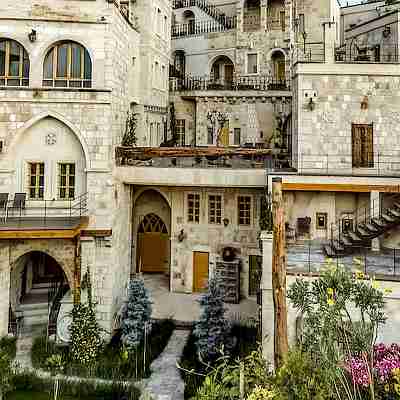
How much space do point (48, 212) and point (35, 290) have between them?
14.8 feet

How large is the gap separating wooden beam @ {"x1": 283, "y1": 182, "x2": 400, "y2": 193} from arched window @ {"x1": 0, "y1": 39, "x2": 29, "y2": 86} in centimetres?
1055

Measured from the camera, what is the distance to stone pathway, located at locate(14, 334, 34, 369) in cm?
1557

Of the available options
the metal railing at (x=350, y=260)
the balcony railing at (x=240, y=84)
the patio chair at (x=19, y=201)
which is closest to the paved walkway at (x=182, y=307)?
the metal railing at (x=350, y=260)

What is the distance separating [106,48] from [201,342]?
10995 millimetres

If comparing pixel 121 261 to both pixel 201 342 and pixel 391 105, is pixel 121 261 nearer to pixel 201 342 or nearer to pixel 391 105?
pixel 201 342

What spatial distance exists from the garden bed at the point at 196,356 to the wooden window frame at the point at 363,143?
307 inches

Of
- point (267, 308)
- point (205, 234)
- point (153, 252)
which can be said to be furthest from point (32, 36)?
point (267, 308)

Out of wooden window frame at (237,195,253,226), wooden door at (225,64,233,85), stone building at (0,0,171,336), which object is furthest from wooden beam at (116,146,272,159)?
wooden door at (225,64,233,85)

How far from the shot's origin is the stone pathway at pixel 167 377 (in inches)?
544

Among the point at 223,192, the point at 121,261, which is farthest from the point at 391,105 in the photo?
the point at 121,261

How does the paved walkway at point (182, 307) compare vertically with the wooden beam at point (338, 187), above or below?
below

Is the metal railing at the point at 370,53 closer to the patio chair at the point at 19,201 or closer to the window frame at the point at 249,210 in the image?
the window frame at the point at 249,210

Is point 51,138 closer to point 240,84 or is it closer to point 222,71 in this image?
point 240,84

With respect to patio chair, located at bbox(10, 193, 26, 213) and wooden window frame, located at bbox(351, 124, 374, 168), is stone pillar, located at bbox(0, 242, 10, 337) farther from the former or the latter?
wooden window frame, located at bbox(351, 124, 374, 168)
